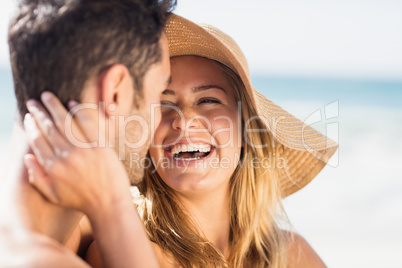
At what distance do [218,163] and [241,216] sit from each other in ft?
1.45

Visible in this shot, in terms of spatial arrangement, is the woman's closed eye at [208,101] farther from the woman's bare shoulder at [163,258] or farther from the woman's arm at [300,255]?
the woman's arm at [300,255]

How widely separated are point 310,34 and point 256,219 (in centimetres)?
1231

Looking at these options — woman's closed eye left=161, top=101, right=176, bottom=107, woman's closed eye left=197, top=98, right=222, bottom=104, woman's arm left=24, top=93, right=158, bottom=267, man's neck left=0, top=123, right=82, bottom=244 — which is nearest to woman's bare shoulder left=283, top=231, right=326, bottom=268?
woman's closed eye left=197, top=98, right=222, bottom=104

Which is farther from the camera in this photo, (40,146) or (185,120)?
(185,120)

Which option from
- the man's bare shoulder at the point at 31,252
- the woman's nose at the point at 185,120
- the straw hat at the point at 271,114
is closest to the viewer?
the man's bare shoulder at the point at 31,252

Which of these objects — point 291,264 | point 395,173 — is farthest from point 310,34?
point 291,264

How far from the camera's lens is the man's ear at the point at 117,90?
1.61m

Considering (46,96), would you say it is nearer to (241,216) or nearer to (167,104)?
(167,104)

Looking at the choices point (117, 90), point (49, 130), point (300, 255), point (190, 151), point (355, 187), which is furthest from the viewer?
point (355, 187)

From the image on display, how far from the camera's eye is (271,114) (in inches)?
106

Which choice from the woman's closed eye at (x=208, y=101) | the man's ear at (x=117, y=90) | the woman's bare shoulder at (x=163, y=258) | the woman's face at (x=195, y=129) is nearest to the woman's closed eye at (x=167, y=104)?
the woman's face at (x=195, y=129)

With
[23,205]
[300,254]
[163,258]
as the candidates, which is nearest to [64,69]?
[23,205]

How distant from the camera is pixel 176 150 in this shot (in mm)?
2480

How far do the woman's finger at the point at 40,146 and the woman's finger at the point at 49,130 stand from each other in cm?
1
